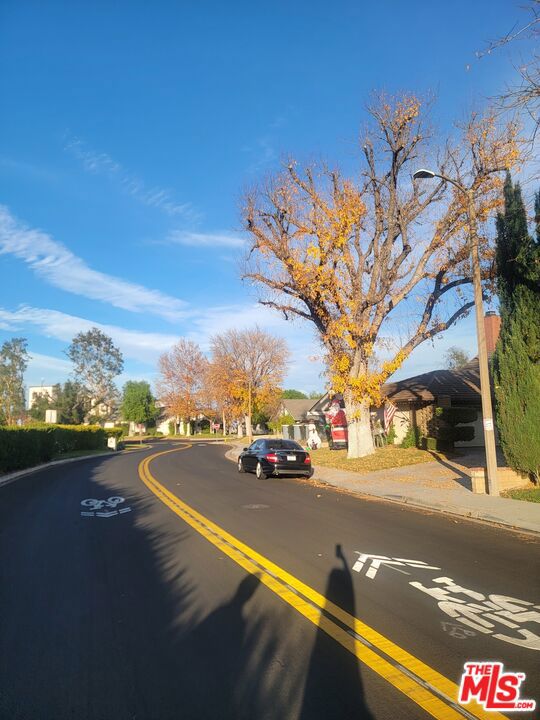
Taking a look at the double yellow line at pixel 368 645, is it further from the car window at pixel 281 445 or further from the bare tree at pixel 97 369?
the bare tree at pixel 97 369

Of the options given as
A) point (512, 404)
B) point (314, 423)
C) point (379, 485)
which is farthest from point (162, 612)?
point (314, 423)

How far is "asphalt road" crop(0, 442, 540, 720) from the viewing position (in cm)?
393

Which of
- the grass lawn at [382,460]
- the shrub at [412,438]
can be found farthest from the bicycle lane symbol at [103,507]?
the shrub at [412,438]

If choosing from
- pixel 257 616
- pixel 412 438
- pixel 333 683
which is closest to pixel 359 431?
pixel 412 438

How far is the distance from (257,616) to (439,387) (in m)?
25.9

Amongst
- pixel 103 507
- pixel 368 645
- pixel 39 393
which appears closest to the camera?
pixel 368 645

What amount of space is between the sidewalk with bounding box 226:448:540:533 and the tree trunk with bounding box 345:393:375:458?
5.82ft

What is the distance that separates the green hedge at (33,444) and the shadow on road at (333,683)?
20952 millimetres

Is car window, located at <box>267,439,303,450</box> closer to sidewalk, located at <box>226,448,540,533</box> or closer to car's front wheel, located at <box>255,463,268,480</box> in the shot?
car's front wheel, located at <box>255,463,268,480</box>

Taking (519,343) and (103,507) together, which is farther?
(519,343)

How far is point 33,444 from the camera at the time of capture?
2738 centimetres

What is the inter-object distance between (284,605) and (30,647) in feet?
7.81

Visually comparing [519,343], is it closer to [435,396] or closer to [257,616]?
[257,616]

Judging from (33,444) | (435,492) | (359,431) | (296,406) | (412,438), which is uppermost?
(296,406)
